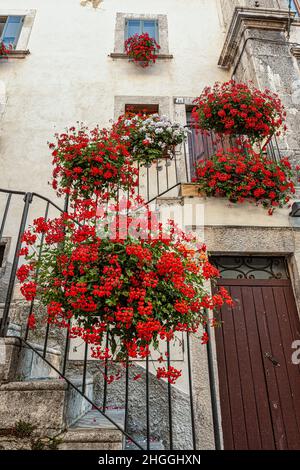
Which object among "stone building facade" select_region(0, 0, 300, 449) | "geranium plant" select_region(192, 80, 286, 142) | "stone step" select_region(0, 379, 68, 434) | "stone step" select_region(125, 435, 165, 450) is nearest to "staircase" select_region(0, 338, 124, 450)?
"stone step" select_region(0, 379, 68, 434)

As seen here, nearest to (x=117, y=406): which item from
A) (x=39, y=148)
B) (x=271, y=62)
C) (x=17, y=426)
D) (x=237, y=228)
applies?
(x=17, y=426)

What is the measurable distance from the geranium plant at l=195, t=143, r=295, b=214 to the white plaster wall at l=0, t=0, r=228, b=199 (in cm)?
256

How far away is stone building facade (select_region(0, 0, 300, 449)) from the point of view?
13.9 feet

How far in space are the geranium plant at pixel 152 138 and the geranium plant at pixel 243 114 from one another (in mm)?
659

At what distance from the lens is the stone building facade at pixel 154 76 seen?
423cm

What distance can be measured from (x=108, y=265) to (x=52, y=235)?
0.61 m

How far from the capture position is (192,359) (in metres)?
3.52

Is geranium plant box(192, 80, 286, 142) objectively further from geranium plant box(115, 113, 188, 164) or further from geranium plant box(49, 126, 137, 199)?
geranium plant box(49, 126, 137, 199)

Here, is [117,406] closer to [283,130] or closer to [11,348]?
[11,348]

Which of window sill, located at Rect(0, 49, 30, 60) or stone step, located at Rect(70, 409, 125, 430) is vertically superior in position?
window sill, located at Rect(0, 49, 30, 60)

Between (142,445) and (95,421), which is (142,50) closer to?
(95,421)

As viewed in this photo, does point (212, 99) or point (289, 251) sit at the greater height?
point (212, 99)

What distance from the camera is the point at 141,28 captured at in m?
7.50

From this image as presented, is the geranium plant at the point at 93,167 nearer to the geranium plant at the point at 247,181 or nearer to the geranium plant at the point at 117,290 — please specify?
the geranium plant at the point at 247,181
